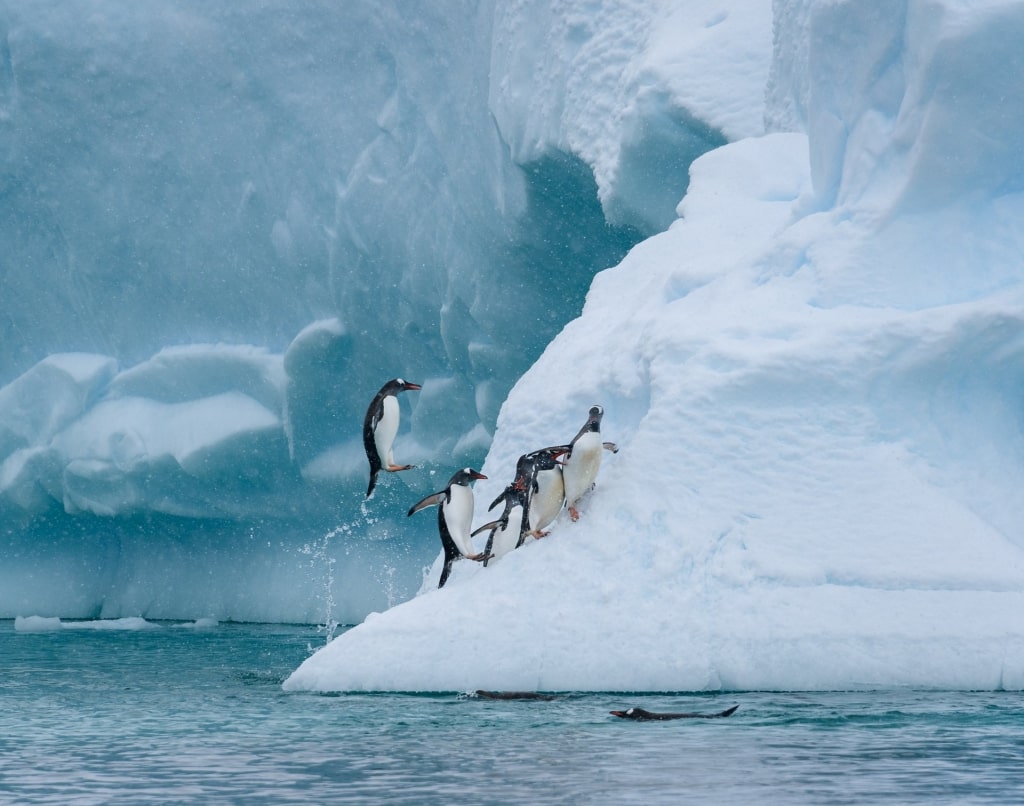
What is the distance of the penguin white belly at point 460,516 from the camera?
27.5 ft

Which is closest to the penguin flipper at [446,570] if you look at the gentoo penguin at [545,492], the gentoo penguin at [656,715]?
the gentoo penguin at [545,492]

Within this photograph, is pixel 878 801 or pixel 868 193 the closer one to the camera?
pixel 878 801

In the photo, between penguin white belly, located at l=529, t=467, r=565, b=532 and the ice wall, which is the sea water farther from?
the ice wall

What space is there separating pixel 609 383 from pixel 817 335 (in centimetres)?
139

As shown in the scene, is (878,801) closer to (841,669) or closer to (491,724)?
(491,724)

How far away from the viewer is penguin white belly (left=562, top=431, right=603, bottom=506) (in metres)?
7.69

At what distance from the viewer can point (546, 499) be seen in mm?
7723

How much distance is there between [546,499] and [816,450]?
141 centimetres

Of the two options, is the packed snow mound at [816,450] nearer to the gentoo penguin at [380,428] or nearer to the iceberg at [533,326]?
the iceberg at [533,326]

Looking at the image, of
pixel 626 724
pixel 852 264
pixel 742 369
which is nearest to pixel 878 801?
pixel 626 724

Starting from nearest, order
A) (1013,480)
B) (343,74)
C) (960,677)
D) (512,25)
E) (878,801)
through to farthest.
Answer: (878,801), (960,677), (1013,480), (512,25), (343,74)

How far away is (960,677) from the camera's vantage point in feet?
22.1

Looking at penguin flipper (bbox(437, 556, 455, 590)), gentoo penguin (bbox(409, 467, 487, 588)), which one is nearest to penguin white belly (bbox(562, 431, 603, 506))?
gentoo penguin (bbox(409, 467, 487, 588))

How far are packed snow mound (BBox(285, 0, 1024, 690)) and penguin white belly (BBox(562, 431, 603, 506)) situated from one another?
0.15 m
